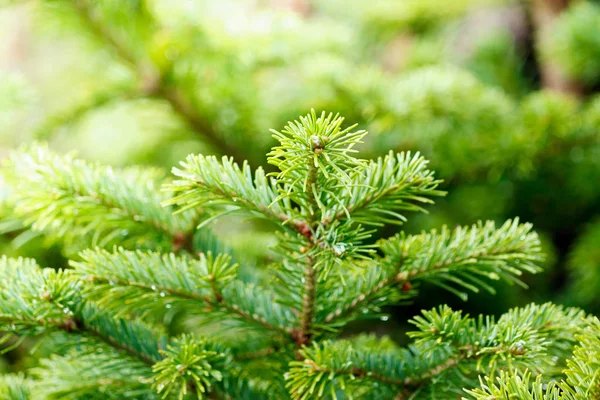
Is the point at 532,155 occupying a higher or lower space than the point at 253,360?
higher

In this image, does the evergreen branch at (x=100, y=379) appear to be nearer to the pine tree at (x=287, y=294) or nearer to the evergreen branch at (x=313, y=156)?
the pine tree at (x=287, y=294)

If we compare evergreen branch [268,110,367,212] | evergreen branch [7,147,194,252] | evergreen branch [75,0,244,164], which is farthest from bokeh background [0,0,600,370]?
evergreen branch [268,110,367,212]

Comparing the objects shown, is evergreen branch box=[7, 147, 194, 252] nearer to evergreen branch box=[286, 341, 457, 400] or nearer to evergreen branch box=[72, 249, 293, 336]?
evergreen branch box=[72, 249, 293, 336]

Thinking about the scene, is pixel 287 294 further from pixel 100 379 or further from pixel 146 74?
pixel 146 74

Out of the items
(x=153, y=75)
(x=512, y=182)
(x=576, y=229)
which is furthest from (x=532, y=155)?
(x=153, y=75)

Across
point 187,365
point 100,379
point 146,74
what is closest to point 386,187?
point 187,365

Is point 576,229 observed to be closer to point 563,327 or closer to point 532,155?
point 532,155
